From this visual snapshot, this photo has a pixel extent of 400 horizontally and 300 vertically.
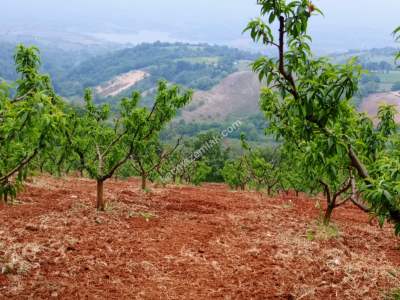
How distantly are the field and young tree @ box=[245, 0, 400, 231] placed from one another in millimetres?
2833

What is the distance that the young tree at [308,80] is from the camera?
452 cm

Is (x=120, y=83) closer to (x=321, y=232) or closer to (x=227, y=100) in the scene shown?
(x=227, y=100)

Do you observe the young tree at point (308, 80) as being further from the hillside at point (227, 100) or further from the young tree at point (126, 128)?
the hillside at point (227, 100)

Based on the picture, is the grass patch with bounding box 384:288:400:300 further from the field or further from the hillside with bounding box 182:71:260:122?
the hillside with bounding box 182:71:260:122

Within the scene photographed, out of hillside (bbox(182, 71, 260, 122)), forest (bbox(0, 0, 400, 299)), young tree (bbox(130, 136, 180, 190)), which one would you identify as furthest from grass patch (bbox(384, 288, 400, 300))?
hillside (bbox(182, 71, 260, 122))

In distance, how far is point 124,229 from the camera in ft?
31.6

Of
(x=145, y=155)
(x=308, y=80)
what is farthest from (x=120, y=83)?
(x=308, y=80)

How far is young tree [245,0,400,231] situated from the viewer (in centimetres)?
452

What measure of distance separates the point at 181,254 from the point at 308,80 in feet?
15.5

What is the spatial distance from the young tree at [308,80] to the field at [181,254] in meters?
2.83

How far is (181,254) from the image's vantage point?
820 centimetres

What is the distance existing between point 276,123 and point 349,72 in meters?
4.33

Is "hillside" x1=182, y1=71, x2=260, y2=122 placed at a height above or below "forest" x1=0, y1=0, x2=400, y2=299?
above

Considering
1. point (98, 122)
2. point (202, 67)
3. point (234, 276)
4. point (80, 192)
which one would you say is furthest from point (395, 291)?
point (202, 67)
